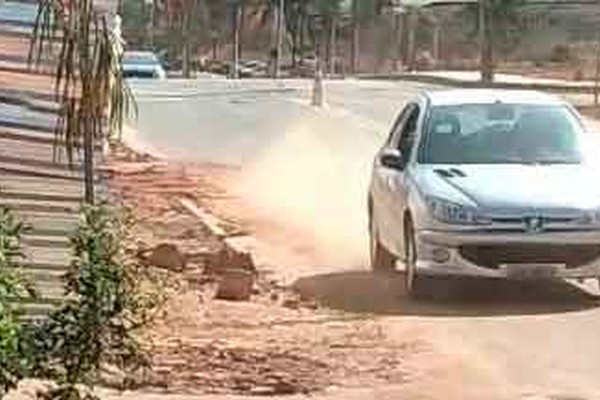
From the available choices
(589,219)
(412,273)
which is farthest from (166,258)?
(589,219)

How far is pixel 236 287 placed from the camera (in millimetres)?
14094

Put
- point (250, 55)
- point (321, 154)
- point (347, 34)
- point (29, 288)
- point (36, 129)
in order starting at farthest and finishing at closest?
point (250, 55)
point (347, 34)
point (321, 154)
point (36, 129)
point (29, 288)

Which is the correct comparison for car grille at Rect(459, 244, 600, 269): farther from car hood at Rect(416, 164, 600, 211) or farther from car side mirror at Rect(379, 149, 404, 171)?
car side mirror at Rect(379, 149, 404, 171)

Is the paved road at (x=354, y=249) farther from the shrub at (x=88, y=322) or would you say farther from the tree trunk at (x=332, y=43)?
the tree trunk at (x=332, y=43)

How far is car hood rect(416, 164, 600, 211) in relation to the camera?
13.6m

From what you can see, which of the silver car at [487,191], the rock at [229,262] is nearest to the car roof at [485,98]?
the silver car at [487,191]

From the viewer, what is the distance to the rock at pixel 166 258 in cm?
1552

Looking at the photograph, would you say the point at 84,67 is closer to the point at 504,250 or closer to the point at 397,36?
the point at 504,250

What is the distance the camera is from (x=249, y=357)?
11.0 m

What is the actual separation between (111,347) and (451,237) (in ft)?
19.9

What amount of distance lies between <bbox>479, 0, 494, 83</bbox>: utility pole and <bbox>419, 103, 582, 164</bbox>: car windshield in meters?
51.2

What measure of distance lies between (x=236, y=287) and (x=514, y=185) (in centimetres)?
220

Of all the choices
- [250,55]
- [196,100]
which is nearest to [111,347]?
[196,100]

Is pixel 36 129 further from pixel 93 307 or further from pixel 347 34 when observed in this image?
pixel 347 34
